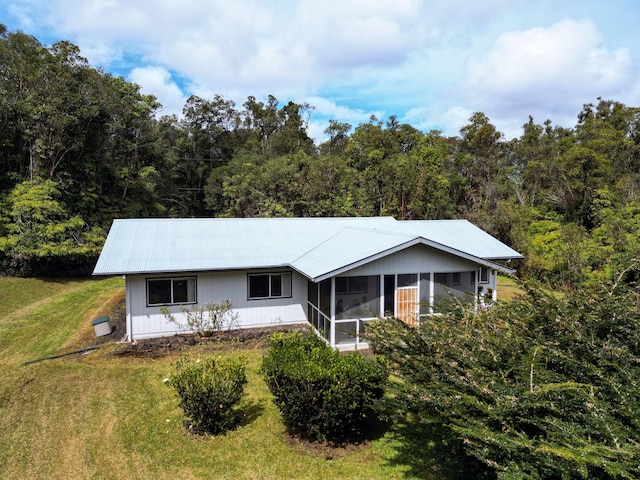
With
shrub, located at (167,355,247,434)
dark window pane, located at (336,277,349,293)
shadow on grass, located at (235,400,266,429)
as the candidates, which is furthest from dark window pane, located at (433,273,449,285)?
shrub, located at (167,355,247,434)

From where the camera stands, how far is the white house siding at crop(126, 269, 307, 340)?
13.3 metres

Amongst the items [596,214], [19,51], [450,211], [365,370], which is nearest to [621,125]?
[596,214]

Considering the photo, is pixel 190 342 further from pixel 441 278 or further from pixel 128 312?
pixel 441 278

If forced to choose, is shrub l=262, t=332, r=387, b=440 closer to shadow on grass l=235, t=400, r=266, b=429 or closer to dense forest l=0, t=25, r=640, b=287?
shadow on grass l=235, t=400, r=266, b=429

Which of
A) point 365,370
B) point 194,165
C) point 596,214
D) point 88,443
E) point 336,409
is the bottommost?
point 88,443

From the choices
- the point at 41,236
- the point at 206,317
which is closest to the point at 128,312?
the point at 206,317

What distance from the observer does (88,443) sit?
7.76m

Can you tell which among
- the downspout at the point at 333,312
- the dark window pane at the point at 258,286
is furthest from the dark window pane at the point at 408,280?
the dark window pane at the point at 258,286

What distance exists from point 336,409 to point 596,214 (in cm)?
Result: 2454

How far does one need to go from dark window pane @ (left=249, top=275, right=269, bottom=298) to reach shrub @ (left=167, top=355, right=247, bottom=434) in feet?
21.5

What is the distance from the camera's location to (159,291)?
13.6 meters

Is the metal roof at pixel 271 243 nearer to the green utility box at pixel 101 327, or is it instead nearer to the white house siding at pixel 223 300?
the white house siding at pixel 223 300

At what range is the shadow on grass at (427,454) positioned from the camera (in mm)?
6223

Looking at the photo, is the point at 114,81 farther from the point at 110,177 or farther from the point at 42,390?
the point at 42,390
